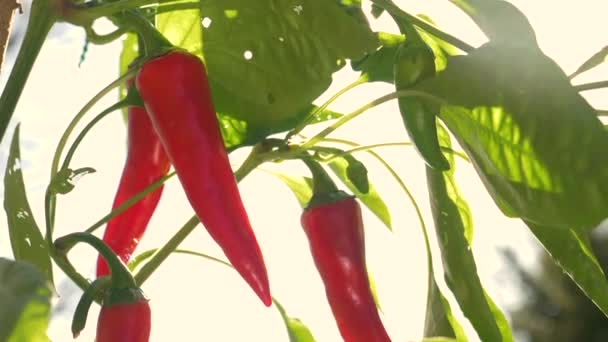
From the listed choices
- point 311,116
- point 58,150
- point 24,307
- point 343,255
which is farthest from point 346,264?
point 24,307

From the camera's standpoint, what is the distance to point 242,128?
2.25 feet

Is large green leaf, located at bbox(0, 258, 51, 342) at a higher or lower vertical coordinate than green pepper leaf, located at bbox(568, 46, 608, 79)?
lower

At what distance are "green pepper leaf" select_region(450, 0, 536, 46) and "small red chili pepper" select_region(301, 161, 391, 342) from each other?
0.19 metres

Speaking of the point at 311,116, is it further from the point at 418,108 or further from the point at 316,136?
the point at 418,108

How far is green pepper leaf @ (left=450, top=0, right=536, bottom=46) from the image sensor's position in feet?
1.85

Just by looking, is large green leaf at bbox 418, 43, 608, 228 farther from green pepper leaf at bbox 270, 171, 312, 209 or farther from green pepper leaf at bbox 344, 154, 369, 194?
green pepper leaf at bbox 270, 171, 312, 209

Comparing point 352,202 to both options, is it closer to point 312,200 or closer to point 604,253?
point 312,200

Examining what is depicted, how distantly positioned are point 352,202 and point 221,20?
18 centimetres

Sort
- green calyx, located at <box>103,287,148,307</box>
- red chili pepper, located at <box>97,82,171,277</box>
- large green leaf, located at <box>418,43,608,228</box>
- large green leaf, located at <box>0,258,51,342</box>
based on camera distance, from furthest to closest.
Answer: red chili pepper, located at <box>97,82,171,277</box> → green calyx, located at <box>103,287,148,307</box> → large green leaf, located at <box>418,43,608,228</box> → large green leaf, located at <box>0,258,51,342</box>

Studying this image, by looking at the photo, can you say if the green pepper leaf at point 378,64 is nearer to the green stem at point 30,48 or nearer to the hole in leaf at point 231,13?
the hole in leaf at point 231,13

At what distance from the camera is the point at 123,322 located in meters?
0.63

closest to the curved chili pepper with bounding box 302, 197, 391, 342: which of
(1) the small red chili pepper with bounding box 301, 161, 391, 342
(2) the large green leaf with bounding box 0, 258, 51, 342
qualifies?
(1) the small red chili pepper with bounding box 301, 161, 391, 342

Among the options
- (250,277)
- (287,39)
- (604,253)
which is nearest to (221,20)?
(287,39)

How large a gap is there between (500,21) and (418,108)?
0.07 m
